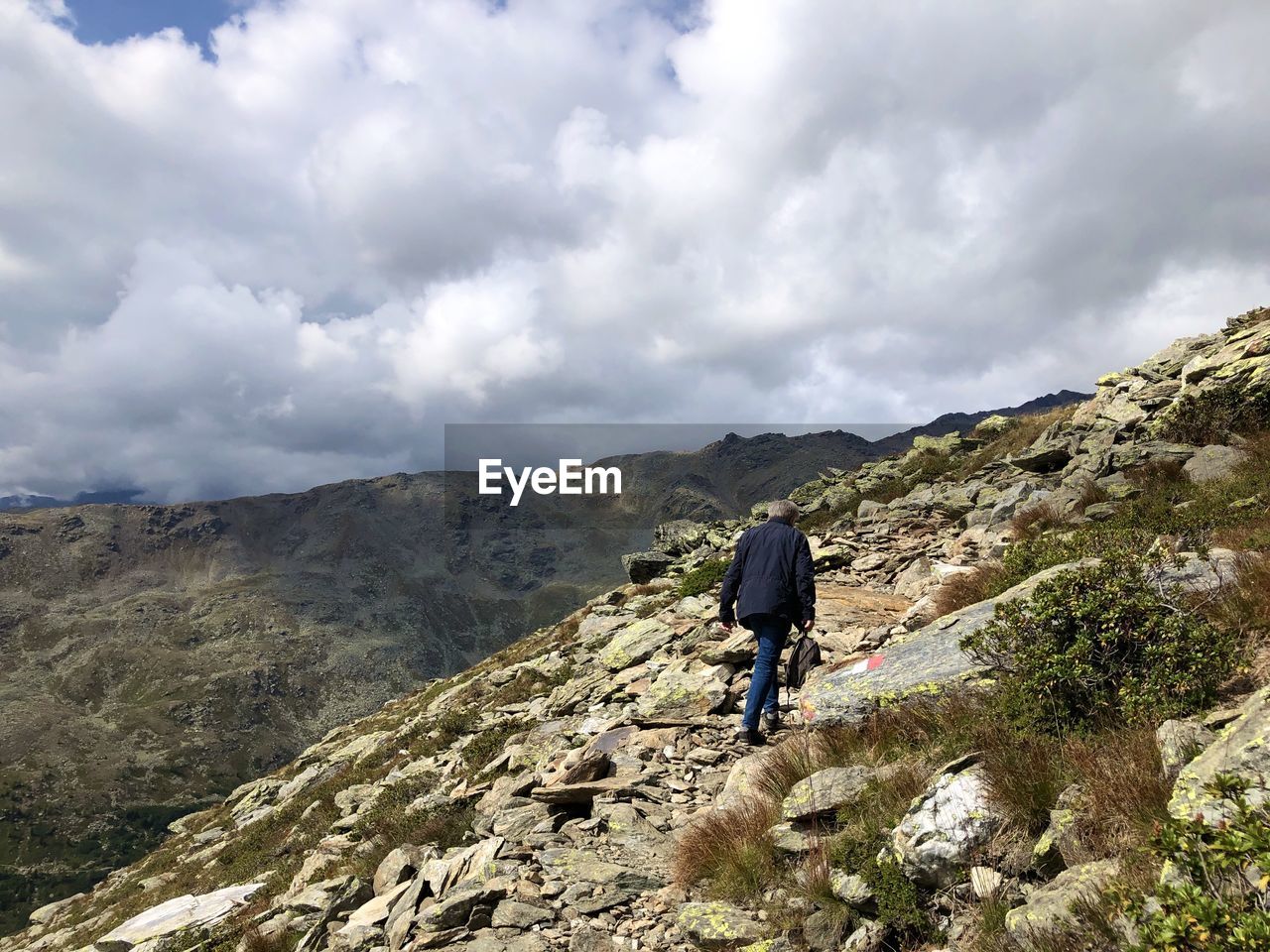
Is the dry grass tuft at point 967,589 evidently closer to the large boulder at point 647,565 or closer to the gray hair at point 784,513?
the gray hair at point 784,513

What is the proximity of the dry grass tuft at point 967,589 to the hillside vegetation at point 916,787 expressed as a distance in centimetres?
6

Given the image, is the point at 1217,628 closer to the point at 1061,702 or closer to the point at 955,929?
the point at 1061,702

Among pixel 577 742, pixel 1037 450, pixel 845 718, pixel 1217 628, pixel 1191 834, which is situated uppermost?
pixel 1037 450

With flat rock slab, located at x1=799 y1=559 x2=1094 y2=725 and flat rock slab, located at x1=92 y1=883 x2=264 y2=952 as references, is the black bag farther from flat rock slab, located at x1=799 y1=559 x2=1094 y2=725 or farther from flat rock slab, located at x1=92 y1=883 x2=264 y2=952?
flat rock slab, located at x1=92 y1=883 x2=264 y2=952

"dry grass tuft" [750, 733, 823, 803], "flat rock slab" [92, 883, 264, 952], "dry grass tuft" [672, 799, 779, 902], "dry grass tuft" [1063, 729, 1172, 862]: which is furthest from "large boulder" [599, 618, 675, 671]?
"dry grass tuft" [1063, 729, 1172, 862]

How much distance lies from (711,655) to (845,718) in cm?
615

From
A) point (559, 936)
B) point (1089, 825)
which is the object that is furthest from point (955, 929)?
point (559, 936)

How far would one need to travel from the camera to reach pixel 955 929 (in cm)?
505

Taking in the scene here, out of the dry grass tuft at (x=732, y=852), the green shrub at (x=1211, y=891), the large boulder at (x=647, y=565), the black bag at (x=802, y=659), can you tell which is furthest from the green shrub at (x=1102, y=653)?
the large boulder at (x=647, y=565)

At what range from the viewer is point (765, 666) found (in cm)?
1041

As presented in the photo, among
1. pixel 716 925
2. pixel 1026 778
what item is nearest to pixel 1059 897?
pixel 1026 778

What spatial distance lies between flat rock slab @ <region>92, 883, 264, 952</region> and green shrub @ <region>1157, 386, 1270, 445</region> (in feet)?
84.4

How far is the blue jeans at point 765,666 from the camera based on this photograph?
10.4 metres

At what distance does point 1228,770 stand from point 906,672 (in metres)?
4.44
